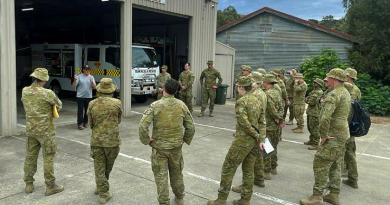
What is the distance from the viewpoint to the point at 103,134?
173 inches

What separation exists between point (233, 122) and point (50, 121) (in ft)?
23.1

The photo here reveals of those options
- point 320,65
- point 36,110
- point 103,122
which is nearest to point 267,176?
point 103,122

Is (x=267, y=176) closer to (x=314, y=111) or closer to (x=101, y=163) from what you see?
(x=314, y=111)

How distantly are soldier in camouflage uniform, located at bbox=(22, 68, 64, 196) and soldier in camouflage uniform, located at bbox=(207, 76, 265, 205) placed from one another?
2.37 meters

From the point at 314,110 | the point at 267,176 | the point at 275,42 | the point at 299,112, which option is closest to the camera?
the point at 267,176

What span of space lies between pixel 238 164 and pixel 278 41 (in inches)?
614

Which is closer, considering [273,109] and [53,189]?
[53,189]

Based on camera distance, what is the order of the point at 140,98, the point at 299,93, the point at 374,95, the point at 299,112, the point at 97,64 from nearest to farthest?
1. the point at 299,93
2. the point at 299,112
3. the point at 97,64
4. the point at 374,95
5. the point at 140,98

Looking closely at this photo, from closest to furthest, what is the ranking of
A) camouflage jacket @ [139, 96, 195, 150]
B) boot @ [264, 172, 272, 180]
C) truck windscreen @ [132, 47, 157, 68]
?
camouflage jacket @ [139, 96, 195, 150] < boot @ [264, 172, 272, 180] < truck windscreen @ [132, 47, 157, 68]

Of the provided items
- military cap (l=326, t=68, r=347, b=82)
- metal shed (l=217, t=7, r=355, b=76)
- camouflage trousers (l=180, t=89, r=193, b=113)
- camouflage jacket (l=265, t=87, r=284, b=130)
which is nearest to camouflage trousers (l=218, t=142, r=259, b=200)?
camouflage jacket (l=265, t=87, r=284, b=130)

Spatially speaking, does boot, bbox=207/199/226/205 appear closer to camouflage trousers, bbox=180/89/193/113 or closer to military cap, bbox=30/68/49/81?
military cap, bbox=30/68/49/81

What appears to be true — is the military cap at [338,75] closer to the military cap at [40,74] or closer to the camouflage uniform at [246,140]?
the camouflage uniform at [246,140]

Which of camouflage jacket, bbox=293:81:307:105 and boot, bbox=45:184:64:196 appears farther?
camouflage jacket, bbox=293:81:307:105

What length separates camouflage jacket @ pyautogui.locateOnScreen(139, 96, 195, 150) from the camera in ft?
13.1
